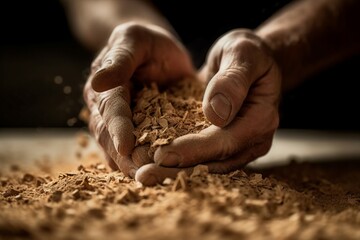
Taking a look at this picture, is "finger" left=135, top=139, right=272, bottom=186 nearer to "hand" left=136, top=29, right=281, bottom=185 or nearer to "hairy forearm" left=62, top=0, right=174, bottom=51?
"hand" left=136, top=29, right=281, bottom=185

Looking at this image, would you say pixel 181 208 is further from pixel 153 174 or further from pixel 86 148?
pixel 86 148

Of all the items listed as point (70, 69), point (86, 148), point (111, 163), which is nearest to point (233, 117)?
point (111, 163)

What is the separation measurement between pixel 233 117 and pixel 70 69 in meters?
2.18

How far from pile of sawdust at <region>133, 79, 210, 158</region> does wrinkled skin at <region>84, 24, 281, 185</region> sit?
3 centimetres

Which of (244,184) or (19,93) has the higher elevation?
(244,184)

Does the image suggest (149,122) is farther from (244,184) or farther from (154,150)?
(244,184)

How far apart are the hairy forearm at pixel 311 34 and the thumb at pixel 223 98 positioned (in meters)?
0.55

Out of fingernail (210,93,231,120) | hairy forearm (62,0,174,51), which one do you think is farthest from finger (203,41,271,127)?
hairy forearm (62,0,174,51)

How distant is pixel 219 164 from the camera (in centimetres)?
100

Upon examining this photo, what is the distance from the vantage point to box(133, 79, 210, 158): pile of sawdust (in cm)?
96

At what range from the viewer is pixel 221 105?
978 millimetres

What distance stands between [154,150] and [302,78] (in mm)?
965

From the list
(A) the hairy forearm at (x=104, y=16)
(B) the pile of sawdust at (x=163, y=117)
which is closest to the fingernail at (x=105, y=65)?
(B) the pile of sawdust at (x=163, y=117)

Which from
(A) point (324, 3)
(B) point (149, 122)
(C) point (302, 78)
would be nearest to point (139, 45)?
(B) point (149, 122)
